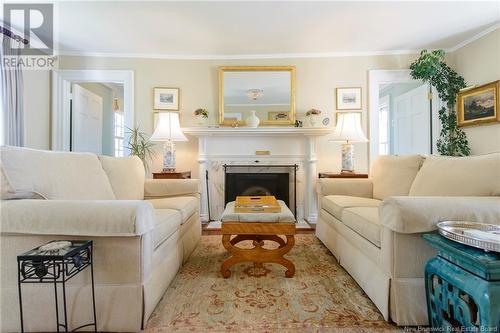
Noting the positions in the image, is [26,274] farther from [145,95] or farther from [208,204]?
[145,95]

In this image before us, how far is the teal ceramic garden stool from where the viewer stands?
2.97ft

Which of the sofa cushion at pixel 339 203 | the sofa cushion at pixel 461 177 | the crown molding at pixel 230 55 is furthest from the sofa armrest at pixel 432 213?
the crown molding at pixel 230 55

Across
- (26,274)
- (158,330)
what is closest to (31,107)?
(26,274)

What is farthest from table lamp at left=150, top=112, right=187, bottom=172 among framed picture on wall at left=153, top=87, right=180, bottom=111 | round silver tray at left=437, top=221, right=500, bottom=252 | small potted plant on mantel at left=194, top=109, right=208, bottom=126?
round silver tray at left=437, top=221, right=500, bottom=252

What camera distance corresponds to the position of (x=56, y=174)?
5.35 ft

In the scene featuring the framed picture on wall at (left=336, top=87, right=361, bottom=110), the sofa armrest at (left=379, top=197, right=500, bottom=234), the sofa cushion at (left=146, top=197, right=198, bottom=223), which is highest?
the framed picture on wall at (left=336, top=87, right=361, bottom=110)

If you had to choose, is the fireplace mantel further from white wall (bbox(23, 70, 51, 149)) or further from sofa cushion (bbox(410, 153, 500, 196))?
white wall (bbox(23, 70, 51, 149))

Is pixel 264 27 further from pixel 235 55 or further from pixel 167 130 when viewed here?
pixel 167 130

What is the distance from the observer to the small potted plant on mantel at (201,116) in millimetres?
3580

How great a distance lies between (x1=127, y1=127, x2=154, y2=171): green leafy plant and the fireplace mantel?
65cm

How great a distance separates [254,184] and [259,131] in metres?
0.77

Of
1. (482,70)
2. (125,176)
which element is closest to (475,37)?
(482,70)

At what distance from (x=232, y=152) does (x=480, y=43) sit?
338cm

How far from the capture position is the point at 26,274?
1.10 m
